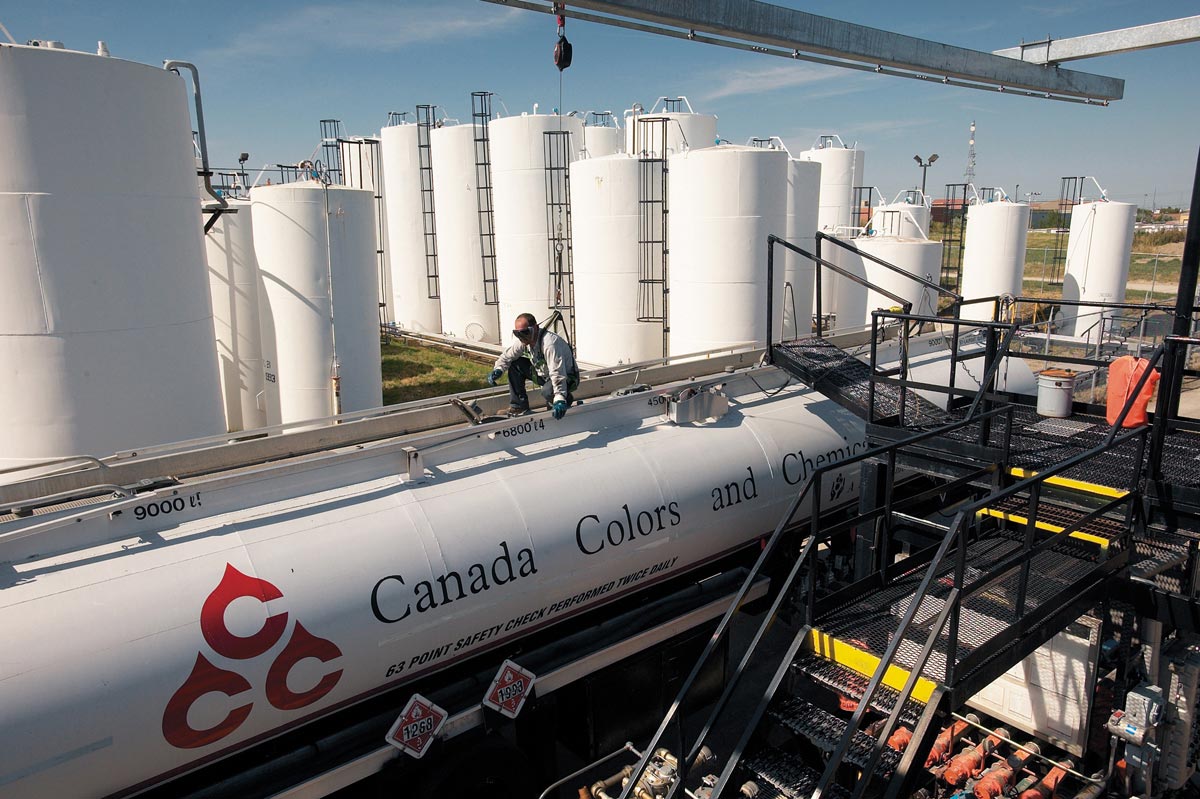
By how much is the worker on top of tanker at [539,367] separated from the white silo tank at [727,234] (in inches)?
275

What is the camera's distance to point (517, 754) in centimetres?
649

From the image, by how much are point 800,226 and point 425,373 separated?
1143cm

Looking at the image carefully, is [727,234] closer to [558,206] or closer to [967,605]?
[967,605]

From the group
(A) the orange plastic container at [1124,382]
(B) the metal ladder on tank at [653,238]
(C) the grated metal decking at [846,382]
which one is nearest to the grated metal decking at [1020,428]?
(C) the grated metal decking at [846,382]

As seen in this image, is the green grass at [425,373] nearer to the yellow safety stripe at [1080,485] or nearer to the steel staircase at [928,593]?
the steel staircase at [928,593]

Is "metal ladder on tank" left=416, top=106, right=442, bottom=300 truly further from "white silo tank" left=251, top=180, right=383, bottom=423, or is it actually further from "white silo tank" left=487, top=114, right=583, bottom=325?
"white silo tank" left=251, top=180, right=383, bottom=423

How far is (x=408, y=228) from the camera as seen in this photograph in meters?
29.7

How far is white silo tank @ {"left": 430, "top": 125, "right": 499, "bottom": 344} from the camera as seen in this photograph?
1057 inches

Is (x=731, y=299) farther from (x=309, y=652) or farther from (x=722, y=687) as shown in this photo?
(x=309, y=652)

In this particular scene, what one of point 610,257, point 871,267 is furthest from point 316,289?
point 871,267

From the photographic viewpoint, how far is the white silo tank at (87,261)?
7.38 m

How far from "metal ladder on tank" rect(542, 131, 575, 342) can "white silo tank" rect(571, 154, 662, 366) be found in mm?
3196

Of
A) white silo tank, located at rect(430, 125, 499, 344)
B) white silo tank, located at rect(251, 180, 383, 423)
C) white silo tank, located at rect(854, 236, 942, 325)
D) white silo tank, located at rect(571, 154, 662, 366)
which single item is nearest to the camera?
white silo tank, located at rect(251, 180, 383, 423)

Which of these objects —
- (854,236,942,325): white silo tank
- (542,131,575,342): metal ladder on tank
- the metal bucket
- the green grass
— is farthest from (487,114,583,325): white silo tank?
the metal bucket
